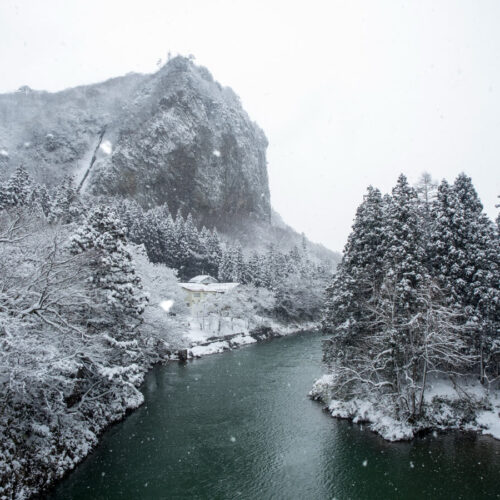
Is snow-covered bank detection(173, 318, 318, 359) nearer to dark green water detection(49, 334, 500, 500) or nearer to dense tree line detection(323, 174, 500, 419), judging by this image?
dark green water detection(49, 334, 500, 500)

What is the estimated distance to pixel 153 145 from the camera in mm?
130750

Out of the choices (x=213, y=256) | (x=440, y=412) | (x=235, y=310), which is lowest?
(x=235, y=310)

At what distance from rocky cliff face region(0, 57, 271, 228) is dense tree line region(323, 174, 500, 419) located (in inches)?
4021

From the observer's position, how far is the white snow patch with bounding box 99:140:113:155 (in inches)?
5216

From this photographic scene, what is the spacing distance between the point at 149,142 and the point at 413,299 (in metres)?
127

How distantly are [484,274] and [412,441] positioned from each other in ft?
35.7

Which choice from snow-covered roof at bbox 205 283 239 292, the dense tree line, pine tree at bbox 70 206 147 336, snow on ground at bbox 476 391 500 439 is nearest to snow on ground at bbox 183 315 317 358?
snow-covered roof at bbox 205 283 239 292

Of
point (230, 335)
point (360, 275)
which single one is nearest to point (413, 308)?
point (360, 275)

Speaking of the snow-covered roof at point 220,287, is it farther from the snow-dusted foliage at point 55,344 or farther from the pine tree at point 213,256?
the snow-dusted foliage at point 55,344

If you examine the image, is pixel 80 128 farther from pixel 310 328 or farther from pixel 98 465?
pixel 98 465

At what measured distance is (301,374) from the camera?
32625 millimetres

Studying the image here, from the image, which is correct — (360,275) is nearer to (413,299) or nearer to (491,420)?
(413,299)

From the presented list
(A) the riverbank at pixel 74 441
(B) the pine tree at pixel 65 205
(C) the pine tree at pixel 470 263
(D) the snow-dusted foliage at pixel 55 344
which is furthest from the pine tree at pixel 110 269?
(B) the pine tree at pixel 65 205

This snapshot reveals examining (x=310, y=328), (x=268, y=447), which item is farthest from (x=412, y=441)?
(x=310, y=328)
